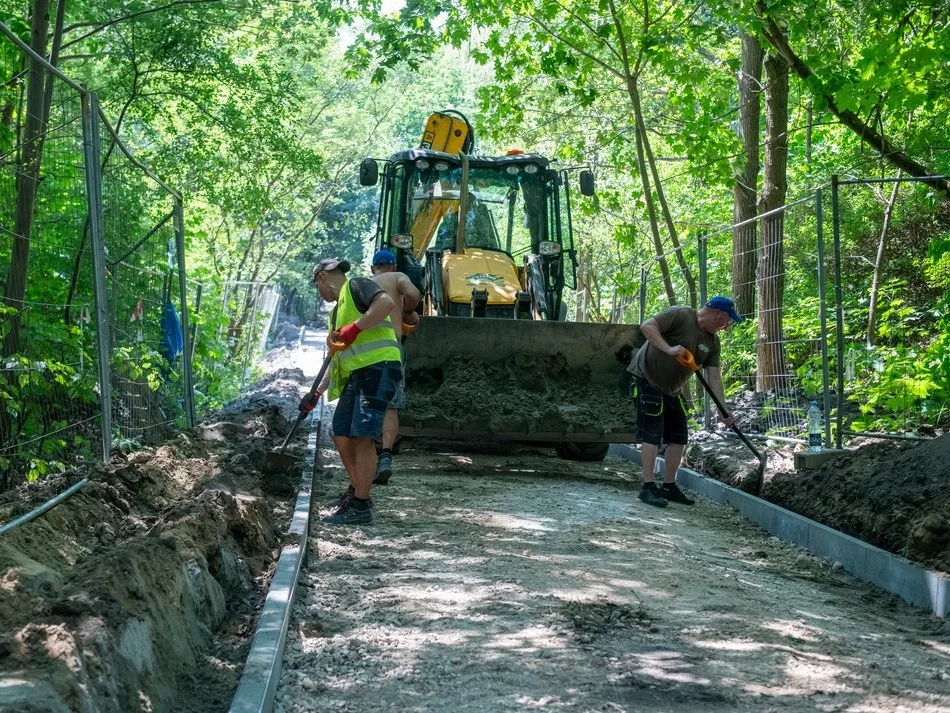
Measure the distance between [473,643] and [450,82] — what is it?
201 feet

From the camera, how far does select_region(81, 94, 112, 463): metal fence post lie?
6977 mm

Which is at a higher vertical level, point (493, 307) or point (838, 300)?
point (493, 307)

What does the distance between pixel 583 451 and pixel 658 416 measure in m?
2.94

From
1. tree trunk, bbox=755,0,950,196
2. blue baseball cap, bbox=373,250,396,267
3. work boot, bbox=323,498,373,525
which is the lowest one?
work boot, bbox=323,498,373,525

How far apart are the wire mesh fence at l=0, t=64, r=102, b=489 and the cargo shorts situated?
1627mm

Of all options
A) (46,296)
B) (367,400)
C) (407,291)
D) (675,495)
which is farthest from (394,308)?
(675,495)

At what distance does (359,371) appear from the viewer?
7.91m

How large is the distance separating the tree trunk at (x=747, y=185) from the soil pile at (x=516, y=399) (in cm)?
456

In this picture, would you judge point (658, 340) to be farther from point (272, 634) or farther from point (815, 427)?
point (272, 634)

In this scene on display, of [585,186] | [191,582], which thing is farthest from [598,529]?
[585,186]

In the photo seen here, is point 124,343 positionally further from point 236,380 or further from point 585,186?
point 236,380

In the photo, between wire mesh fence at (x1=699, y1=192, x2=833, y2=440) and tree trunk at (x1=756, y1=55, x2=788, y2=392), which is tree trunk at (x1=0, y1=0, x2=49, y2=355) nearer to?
wire mesh fence at (x1=699, y1=192, x2=833, y2=440)

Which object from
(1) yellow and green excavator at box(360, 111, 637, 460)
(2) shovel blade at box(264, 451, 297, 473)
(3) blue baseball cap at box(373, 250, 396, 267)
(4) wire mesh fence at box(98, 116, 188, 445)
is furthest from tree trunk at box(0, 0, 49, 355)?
(1) yellow and green excavator at box(360, 111, 637, 460)

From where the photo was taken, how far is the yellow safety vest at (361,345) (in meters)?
7.88
